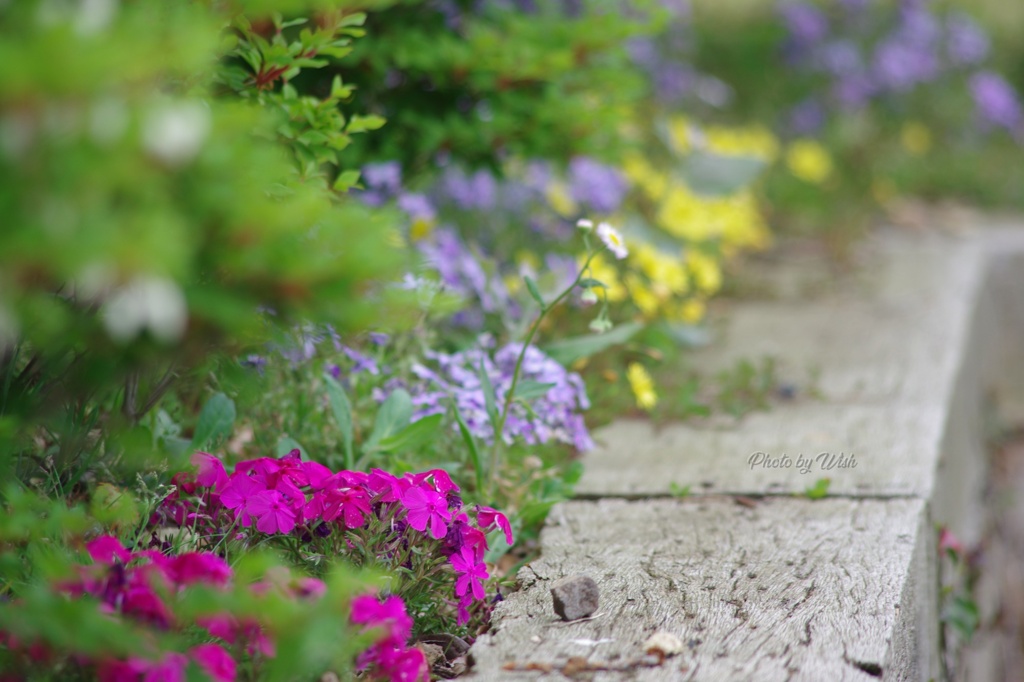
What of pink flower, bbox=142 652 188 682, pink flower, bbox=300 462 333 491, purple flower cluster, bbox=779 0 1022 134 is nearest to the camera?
pink flower, bbox=142 652 188 682

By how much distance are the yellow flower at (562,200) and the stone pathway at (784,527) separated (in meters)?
0.69

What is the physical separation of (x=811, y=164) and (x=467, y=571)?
11.9 ft

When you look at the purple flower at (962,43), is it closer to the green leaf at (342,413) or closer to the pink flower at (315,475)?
the green leaf at (342,413)

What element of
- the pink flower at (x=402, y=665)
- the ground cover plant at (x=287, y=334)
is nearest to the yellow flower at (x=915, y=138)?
the ground cover plant at (x=287, y=334)

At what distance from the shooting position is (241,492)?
1413mm

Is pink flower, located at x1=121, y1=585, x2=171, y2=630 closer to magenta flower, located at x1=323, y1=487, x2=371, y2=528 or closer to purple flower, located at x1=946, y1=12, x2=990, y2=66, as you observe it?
→ magenta flower, located at x1=323, y1=487, x2=371, y2=528

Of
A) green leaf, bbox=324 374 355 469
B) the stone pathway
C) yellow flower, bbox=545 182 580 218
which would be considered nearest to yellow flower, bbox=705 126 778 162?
yellow flower, bbox=545 182 580 218

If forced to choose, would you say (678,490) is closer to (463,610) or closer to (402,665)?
(463,610)

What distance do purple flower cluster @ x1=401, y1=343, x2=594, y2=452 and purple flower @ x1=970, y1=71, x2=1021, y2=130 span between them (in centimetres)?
441

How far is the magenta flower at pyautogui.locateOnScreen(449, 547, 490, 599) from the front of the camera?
1.40m

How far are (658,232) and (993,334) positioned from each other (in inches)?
74.1

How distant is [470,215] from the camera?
3328 mm

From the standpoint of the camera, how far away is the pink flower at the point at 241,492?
4.62ft

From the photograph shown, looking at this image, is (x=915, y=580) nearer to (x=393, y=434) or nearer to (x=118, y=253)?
(x=393, y=434)
